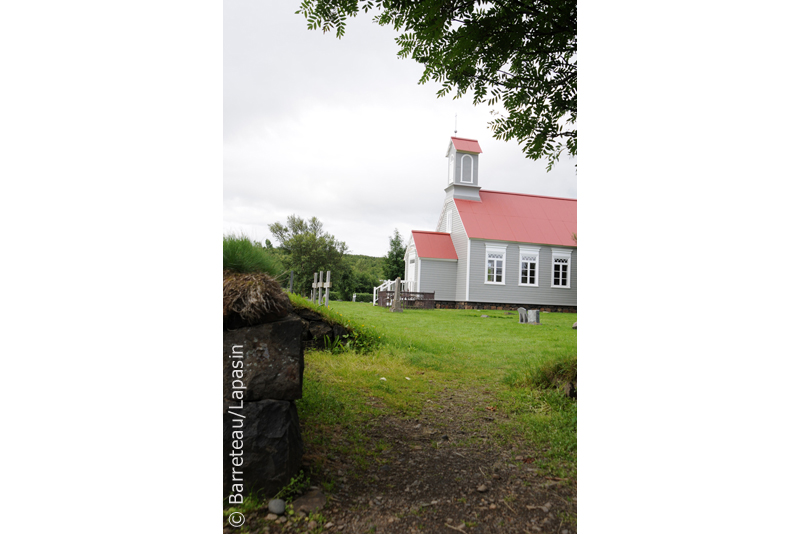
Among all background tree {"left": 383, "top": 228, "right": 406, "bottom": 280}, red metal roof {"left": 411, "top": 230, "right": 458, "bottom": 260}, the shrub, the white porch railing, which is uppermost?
red metal roof {"left": 411, "top": 230, "right": 458, "bottom": 260}

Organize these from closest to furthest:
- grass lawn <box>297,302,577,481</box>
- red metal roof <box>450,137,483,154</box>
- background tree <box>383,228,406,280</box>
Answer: grass lawn <box>297,302,577,481</box>, red metal roof <box>450,137,483,154</box>, background tree <box>383,228,406,280</box>

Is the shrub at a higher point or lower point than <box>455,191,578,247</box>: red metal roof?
lower

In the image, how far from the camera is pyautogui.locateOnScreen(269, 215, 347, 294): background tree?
2.47 meters

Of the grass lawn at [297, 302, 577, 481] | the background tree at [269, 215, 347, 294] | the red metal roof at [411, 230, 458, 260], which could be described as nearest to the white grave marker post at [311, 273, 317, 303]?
the background tree at [269, 215, 347, 294]

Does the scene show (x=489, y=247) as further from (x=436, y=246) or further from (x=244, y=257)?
(x=244, y=257)

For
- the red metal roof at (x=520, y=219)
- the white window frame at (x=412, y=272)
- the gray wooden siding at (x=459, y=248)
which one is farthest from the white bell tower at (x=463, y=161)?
the red metal roof at (x=520, y=219)

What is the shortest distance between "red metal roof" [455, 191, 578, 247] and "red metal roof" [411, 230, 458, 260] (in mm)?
549

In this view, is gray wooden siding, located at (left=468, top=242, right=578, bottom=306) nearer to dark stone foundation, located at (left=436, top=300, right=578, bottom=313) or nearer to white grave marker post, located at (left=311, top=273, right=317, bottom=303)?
dark stone foundation, located at (left=436, top=300, right=578, bottom=313)
